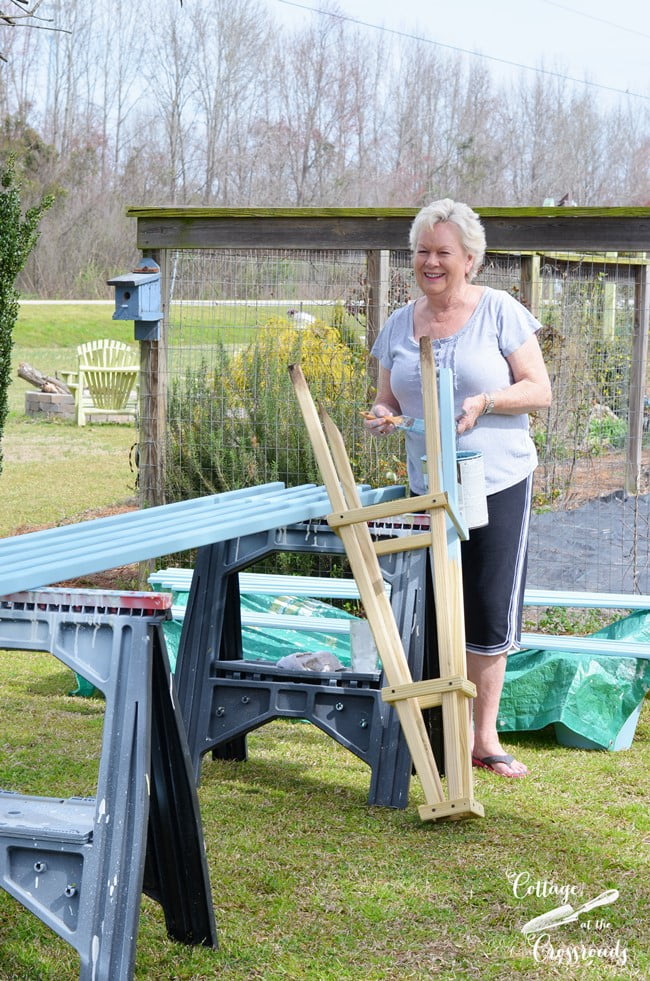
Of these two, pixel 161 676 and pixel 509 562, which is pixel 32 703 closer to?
pixel 509 562

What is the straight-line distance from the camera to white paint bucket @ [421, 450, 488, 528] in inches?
148

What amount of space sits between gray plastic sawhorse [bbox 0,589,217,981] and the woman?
1712 mm

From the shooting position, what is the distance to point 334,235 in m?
6.45

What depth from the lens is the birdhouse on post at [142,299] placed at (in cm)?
634

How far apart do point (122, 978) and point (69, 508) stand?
8650 millimetres

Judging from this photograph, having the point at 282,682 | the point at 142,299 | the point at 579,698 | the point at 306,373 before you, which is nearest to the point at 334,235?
the point at 306,373

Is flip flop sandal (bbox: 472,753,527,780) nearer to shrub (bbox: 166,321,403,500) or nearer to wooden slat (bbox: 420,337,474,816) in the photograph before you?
wooden slat (bbox: 420,337,474,816)

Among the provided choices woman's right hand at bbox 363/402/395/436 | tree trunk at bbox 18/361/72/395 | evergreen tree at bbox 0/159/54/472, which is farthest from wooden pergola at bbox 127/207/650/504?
tree trunk at bbox 18/361/72/395

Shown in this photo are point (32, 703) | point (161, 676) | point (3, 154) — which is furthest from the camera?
point (3, 154)

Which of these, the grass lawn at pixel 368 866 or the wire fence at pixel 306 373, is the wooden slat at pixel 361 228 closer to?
the wire fence at pixel 306 373

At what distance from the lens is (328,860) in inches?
131

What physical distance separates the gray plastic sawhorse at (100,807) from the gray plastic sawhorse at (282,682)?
1.50 meters

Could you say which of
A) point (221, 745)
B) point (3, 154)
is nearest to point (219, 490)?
point (221, 745)

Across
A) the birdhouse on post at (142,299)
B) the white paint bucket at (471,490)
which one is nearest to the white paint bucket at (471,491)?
the white paint bucket at (471,490)
